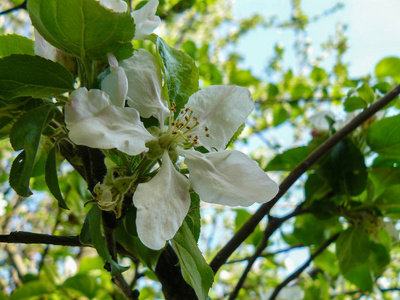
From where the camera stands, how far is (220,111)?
0.67 meters

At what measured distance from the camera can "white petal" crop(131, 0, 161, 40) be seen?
616 mm

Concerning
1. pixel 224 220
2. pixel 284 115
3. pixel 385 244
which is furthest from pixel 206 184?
pixel 224 220

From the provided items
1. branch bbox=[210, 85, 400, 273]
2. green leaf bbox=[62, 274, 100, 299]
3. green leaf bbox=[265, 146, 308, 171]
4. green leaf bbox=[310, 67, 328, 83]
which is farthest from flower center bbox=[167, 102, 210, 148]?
green leaf bbox=[310, 67, 328, 83]

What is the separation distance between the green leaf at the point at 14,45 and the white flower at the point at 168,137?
0.21 meters

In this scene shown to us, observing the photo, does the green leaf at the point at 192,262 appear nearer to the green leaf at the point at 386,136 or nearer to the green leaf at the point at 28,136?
the green leaf at the point at 28,136

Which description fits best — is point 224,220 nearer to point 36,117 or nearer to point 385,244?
point 385,244

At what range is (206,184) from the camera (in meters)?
0.58

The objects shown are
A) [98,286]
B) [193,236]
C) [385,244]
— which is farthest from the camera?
[98,286]

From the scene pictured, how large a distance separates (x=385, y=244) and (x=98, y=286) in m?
0.91

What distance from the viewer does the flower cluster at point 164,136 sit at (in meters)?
0.49

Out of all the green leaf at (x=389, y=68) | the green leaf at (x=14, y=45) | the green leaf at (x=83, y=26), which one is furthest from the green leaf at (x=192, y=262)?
the green leaf at (x=389, y=68)

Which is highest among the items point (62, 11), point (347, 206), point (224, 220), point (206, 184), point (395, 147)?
point (62, 11)

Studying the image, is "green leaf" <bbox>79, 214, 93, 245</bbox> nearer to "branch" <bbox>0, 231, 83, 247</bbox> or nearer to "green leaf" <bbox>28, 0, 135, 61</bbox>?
"branch" <bbox>0, 231, 83, 247</bbox>

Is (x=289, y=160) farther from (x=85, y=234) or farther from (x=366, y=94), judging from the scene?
(x=85, y=234)
